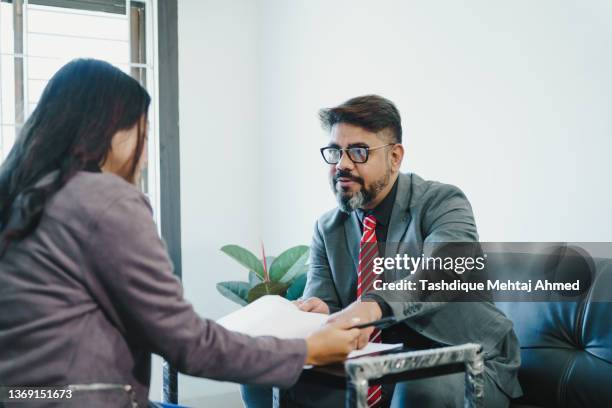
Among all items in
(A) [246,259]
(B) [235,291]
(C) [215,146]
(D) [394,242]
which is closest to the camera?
(D) [394,242]

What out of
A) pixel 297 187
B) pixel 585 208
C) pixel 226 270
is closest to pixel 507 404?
pixel 585 208

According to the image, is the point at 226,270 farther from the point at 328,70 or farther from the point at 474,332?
the point at 474,332

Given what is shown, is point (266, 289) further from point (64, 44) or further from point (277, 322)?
point (64, 44)

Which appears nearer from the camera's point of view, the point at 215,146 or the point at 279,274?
the point at 279,274

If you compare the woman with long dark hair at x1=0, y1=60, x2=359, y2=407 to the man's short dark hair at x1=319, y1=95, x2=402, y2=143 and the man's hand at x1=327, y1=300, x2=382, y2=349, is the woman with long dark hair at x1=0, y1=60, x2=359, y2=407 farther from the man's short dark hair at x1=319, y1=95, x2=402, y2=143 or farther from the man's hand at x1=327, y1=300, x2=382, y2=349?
the man's short dark hair at x1=319, y1=95, x2=402, y2=143

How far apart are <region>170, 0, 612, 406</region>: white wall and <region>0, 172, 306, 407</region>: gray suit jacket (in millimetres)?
1492

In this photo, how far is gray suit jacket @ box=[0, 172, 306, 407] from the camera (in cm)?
98

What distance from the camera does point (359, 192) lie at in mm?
1974

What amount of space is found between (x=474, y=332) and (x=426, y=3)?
1.44 meters

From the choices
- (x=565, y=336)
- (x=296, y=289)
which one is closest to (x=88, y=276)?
(x=565, y=336)

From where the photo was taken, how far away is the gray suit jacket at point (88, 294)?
38.5 inches

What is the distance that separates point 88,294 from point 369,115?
1.20m

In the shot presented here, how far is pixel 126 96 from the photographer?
111 centimetres

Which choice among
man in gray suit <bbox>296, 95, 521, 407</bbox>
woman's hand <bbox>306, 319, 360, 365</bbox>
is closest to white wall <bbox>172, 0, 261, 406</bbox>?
man in gray suit <bbox>296, 95, 521, 407</bbox>
